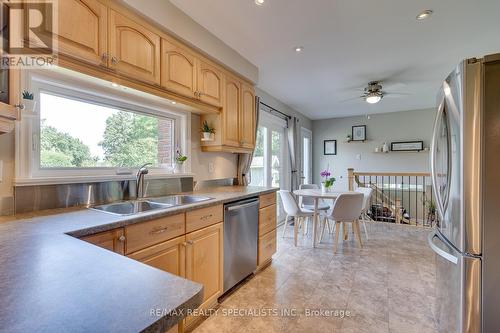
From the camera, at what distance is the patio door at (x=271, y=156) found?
4.22 m

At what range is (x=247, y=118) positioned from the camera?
10.1ft

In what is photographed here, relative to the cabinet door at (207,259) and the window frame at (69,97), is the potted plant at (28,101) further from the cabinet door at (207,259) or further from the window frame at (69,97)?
the cabinet door at (207,259)

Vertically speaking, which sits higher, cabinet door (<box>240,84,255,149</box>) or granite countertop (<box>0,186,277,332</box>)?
cabinet door (<box>240,84,255,149</box>)

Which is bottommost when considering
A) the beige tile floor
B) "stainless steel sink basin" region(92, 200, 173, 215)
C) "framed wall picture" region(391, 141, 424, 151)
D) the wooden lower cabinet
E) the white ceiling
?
the beige tile floor

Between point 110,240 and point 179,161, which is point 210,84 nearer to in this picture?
point 179,161

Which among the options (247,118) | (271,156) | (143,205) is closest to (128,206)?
(143,205)

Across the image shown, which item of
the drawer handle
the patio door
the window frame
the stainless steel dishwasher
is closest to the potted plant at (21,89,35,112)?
the window frame

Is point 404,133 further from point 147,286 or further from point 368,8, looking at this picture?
point 147,286

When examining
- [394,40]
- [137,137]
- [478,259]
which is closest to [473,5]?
[394,40]

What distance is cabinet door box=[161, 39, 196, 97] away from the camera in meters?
1.91

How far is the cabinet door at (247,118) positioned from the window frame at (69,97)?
0.98 meters

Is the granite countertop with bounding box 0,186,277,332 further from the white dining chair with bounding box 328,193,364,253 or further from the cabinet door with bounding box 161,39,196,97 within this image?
the white dining chair with bounding box 328,193,364,253

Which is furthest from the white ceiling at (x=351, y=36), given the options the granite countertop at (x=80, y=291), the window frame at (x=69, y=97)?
the granite countertop at (x=80, y=291)

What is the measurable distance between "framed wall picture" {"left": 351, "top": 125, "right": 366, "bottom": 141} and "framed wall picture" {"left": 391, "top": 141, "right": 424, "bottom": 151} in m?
0.68
